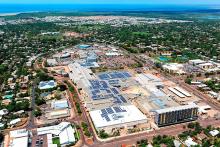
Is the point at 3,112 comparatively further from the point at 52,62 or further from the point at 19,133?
the point at 52,62

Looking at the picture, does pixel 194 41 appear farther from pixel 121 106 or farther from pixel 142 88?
pixel 121 106

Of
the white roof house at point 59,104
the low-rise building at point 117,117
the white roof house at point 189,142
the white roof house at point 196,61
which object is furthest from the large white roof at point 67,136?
the white roof house at point 196,61

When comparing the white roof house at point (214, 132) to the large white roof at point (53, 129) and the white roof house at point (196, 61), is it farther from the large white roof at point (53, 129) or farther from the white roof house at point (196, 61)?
the white roof house at point (196, 61)

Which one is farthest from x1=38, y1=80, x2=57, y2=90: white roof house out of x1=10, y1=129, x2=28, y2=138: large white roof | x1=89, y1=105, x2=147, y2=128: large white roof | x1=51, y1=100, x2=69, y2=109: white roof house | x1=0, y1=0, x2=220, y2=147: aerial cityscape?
x1=10, y1=129, x2=28, y2=138: large white roof

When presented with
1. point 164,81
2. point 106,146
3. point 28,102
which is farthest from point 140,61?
point 106,146

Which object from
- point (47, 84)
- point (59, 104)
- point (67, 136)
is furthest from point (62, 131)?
point (47, 84)

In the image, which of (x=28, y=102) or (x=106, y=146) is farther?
(x=28, y=102)
